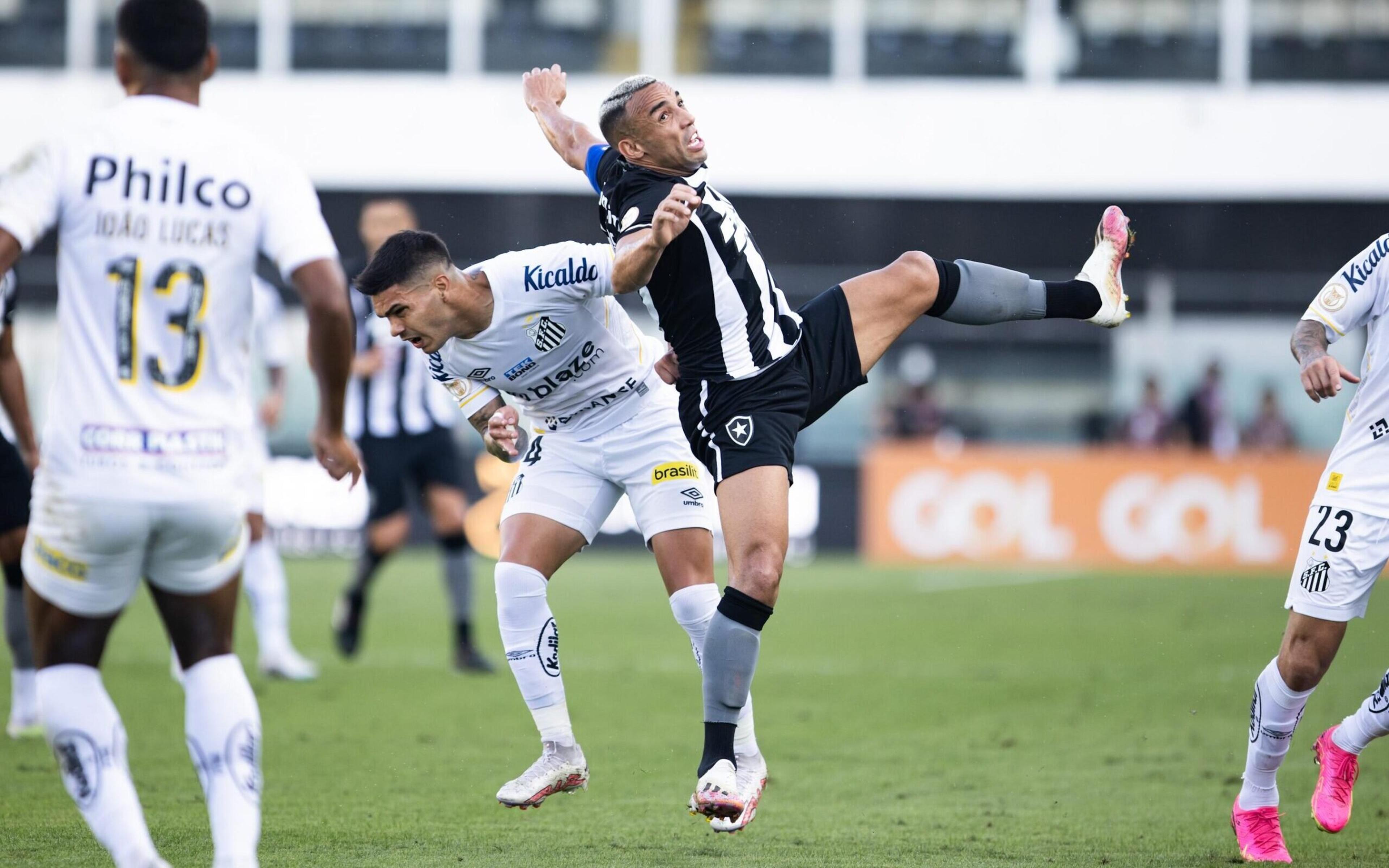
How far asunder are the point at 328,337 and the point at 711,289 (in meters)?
1.91

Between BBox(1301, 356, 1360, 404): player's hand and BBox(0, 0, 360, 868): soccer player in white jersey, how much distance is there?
2951mm

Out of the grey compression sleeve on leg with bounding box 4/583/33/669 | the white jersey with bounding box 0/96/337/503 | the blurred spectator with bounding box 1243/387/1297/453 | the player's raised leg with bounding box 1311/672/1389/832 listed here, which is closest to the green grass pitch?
the player's raised leg with bounding box 1311/672/1389/832

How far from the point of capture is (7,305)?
6879 mm

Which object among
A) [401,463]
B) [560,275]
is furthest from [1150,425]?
[560,275]

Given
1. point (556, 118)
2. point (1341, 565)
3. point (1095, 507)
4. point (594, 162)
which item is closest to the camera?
point (1341, 565)

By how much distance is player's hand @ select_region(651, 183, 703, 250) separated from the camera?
492cm

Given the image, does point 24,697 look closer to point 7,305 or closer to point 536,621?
point 7,305

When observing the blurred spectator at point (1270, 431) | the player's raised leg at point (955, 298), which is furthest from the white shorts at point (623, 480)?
the blurred spectator at point (1270, 431)

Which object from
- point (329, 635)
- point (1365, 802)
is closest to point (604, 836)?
point (1365, 802)

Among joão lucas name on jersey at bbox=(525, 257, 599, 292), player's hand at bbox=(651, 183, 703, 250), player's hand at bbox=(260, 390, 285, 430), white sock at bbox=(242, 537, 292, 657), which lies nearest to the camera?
player's hand at bbox=(651, 183, 703, 250)

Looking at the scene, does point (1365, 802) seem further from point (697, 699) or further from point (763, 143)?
point (763, 143)

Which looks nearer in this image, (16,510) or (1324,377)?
(1324,377)

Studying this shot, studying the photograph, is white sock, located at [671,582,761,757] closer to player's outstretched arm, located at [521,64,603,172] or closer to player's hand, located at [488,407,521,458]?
player's hand, located at [488,407,521,458]

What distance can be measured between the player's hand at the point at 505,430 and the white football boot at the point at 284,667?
4.44m
